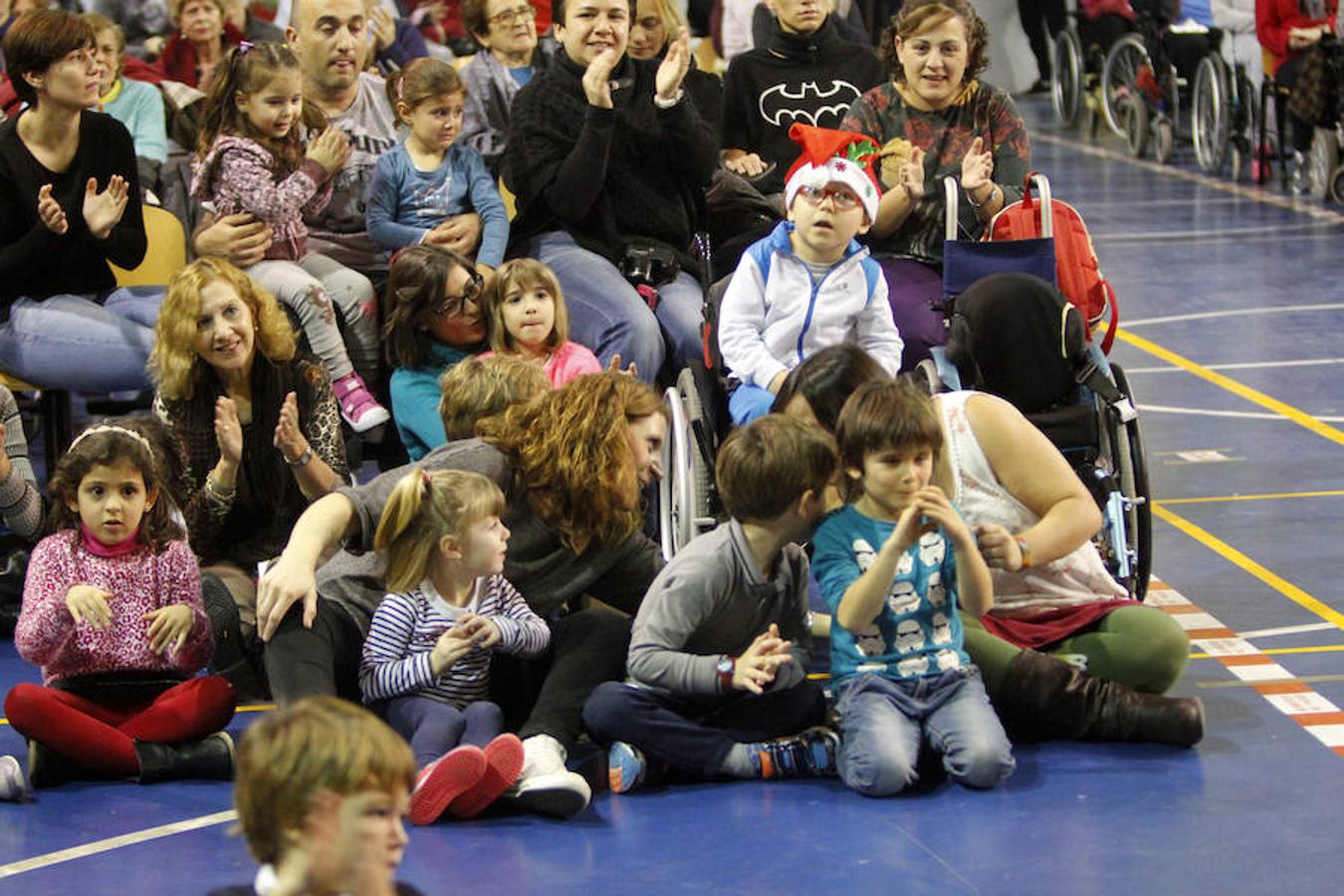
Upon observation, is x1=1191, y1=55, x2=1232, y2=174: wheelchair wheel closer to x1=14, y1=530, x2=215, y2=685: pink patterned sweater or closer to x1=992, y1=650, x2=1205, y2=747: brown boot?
x1=992, y1=650, x2=1205, y2=747: brown boot

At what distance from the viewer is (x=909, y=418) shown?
14.2 feet

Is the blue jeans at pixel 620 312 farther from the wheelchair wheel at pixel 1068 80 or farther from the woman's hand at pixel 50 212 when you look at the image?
the wheelchair wheel at pixel 1068 80

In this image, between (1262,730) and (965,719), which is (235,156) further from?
(1262,730)

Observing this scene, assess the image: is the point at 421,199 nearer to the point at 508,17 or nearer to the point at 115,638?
the point at 508,17

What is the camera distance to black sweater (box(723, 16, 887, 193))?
266 inches

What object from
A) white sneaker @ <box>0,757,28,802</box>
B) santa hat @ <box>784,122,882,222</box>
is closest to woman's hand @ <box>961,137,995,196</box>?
santa hat @ <box>784,122,882,222</box>

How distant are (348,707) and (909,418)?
6.46 feet

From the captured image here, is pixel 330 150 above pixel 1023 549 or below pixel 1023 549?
above

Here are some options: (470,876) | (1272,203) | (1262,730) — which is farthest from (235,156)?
(1272,203)

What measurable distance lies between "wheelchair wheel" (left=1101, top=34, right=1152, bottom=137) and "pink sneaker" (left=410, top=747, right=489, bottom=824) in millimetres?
11629

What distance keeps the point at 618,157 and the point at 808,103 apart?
81 cm

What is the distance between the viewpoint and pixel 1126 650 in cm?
456

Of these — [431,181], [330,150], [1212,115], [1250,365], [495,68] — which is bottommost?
[1250,365]

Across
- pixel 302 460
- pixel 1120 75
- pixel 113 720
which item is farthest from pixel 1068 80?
A: pixel 113 720
